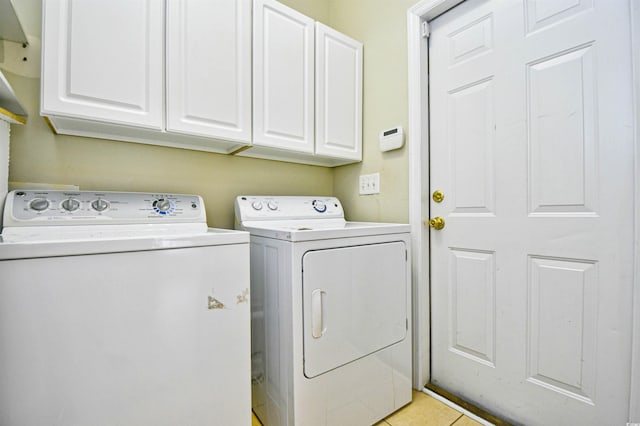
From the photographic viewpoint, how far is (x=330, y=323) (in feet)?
3.99

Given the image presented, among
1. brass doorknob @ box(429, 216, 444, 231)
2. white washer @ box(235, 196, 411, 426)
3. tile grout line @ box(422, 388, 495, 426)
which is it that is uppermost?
brass doorknob @ box(429, 216, 444, 231)

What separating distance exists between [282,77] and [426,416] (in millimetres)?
1907

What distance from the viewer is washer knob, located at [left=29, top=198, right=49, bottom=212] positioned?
109cm

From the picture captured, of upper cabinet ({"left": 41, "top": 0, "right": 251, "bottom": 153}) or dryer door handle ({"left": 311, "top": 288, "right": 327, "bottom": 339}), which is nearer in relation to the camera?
upper cabinet ({"left": 41, "top": 0, "right": 251, "bottom": 153})

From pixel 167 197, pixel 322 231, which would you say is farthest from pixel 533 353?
pixel 167 197

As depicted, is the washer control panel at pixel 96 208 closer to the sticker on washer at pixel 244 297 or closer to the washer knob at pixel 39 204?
the washer knob at pixel 39 204

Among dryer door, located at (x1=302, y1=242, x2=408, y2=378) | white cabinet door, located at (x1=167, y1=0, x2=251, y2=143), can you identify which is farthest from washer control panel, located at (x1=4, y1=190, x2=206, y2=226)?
dryer door, located at (x1=302, y1=242, x2=408, y2=378)

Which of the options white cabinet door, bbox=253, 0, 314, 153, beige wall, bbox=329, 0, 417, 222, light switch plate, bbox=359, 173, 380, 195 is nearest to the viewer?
white cabinet door, bbox=253, 0, 314, 153

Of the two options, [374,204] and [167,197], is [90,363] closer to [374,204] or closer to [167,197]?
[167,197]

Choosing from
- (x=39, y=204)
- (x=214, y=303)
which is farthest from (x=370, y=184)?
(x=39, y=204)

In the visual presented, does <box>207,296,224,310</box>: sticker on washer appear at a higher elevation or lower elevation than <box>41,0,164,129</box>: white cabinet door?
lower

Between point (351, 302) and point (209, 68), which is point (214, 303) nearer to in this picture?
point (351, 302)

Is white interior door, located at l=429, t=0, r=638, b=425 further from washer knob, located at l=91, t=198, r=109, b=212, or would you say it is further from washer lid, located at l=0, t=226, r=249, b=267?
washer knob, located at l=91, t=198, r=109, b=212

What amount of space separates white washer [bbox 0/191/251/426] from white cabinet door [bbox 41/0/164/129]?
0.38 m
